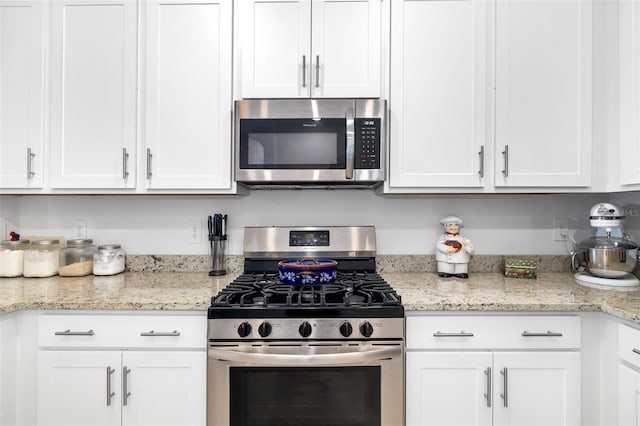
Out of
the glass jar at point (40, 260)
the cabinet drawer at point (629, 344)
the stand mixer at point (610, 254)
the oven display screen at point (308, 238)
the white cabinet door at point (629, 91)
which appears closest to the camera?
the cabinet drawer at point (629, 344)

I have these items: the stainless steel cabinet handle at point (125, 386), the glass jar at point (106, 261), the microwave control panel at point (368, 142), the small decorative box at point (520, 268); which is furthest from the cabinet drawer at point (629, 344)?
the glass jar at point (106, 261)

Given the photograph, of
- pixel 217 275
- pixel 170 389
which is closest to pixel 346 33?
pixel 217 275

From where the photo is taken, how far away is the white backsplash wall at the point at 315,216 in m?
2.14

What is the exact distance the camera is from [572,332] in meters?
1.47

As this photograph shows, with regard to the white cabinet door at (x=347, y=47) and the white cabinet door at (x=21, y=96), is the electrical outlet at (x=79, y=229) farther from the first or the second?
the white cabinet door at (x=347, y=47)

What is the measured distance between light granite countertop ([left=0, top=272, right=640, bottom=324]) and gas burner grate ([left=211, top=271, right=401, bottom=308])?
0.08 meters

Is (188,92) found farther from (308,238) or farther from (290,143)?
(308,238)

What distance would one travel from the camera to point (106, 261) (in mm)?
1979

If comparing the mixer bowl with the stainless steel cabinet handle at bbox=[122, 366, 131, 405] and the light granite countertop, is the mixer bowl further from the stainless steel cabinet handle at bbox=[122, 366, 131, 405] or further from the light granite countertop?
the stainless steel cabinet handle at bbox=[122, 366, 131, 405]

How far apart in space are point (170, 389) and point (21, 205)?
61.7 inches

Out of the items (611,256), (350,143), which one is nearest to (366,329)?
(350,143)

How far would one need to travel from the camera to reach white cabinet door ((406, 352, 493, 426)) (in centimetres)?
146

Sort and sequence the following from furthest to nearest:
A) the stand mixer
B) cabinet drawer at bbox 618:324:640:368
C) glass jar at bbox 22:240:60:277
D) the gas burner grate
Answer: glass jar at bbox 22:240:60:277, the stand mixer, the gas burner grate, cabinet drawer at bbox 618:324:640:368

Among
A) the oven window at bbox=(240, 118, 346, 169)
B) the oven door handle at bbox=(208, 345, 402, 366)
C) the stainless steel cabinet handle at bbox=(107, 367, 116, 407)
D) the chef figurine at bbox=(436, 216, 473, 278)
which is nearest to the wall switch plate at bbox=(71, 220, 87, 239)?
the stainless steel cabinet handle at bbox=(107, 367, 116, 407)
